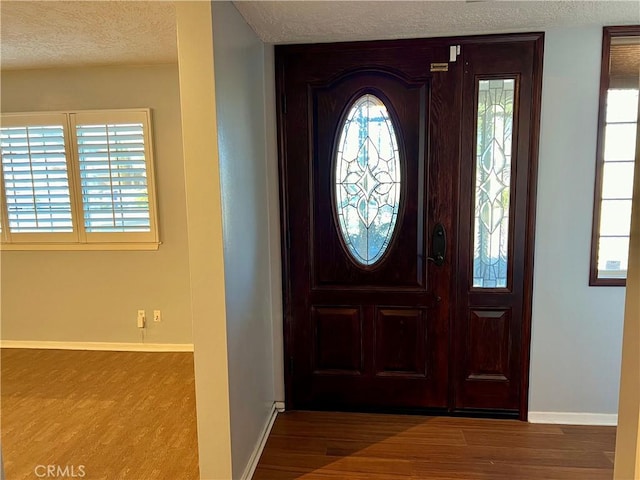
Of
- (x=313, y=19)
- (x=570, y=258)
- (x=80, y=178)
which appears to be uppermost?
(x=313, y=19)

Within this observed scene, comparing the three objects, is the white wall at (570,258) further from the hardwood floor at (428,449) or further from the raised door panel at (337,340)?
the raised door panel at (337,340)

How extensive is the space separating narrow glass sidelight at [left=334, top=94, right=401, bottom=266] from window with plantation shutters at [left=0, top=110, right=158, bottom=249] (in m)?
1.82

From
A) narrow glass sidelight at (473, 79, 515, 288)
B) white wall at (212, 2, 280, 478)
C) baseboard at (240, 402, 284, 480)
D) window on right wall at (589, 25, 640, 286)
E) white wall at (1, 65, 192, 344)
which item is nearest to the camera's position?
white wall at (212, 2, 280, 478)

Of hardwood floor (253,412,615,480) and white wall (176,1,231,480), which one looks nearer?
white wall (176,1,231,480)

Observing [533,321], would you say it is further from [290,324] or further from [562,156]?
[290,324]

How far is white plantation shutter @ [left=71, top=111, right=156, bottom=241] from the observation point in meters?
3.49

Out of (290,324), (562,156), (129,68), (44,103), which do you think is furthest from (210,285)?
(44,103)

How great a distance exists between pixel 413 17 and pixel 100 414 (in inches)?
121

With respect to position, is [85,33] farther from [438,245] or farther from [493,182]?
[493,182]

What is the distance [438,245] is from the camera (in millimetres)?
2602

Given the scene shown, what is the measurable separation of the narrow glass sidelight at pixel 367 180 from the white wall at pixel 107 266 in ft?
5.23

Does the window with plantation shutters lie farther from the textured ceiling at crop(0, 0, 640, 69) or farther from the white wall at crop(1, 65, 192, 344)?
the textured ceiling at crop(0, 0, 640, 69)

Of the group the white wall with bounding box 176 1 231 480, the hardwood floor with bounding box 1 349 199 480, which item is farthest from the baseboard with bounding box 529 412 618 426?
the hardwood floor with bounding box 1 349 199 480

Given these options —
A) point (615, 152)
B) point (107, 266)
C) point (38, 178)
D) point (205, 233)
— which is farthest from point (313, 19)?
point (38, 178)
